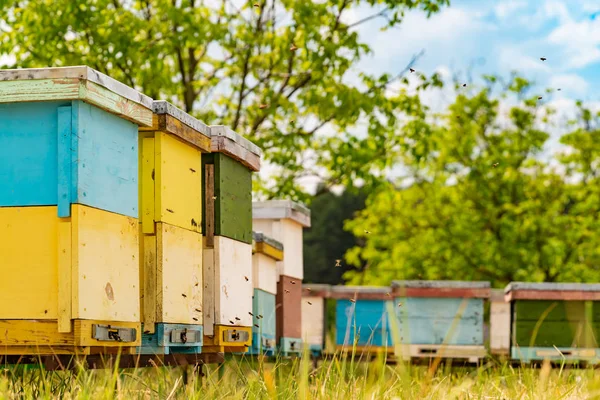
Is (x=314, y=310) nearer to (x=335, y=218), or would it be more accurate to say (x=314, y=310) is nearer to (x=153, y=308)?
(x=153, y=308)

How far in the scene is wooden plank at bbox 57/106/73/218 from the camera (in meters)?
4.54

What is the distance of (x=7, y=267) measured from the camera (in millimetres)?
4648

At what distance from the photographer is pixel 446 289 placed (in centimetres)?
1121

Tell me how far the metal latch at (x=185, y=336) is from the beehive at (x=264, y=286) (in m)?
2.11

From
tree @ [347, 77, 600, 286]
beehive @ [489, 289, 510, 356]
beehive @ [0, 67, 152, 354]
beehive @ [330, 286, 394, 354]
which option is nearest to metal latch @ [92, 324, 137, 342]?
beehive @ [0, 67, 152, 354]

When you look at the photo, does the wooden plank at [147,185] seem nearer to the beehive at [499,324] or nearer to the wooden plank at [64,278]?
the wooden plank at [64,278]

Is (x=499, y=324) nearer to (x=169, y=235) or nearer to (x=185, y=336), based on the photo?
(x=185, y=336)

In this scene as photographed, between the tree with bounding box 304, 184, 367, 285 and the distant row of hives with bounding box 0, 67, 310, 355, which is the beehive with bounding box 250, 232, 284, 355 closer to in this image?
the distant row of hives with bounding box 0, 67, 310, 355

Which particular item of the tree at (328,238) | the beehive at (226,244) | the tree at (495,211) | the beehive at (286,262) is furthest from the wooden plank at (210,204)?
the tree at (328,238)

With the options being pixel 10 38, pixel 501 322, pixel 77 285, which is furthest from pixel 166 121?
pixel 10 38

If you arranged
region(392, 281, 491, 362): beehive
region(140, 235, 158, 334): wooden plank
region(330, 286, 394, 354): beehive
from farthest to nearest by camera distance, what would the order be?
region(330, 286, 394, 354): beehive < region(392, 281, 491, 362): beehive < region(140, 235, 158, 334): wooden plank

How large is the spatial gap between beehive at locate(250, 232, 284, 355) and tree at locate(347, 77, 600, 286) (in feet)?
51.0

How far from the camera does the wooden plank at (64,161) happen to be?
4539 millimetres

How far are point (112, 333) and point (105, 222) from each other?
0.61m
